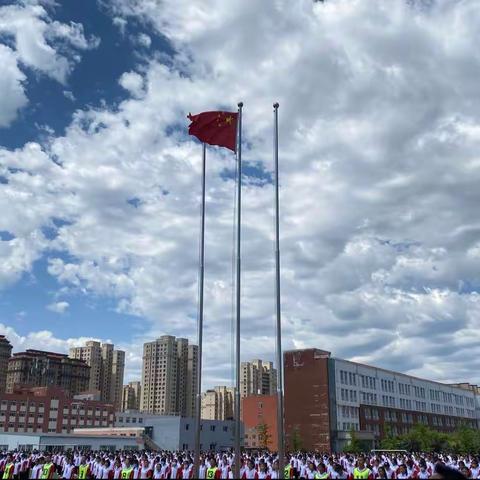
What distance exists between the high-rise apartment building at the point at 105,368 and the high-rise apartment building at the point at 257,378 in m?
35.5

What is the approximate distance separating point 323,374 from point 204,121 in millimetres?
64242

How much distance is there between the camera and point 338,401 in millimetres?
81250

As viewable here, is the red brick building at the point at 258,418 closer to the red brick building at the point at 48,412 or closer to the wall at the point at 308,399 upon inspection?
the wall at the point at 308,399

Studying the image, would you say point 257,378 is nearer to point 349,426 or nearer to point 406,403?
point 406,403

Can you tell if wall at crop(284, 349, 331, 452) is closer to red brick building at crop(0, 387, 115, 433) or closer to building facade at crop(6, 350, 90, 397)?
red brick building at crop(0, 387, 115, 433)

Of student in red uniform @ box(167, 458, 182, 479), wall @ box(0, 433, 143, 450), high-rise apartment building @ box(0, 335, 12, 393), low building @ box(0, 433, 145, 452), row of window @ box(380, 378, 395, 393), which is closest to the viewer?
student in red uniform @ box(167, 458, 182, 479)

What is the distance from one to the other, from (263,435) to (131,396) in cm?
9407

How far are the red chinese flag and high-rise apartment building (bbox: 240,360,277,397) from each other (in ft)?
493

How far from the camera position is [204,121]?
23.2 meters

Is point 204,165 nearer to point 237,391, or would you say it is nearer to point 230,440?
point 237,391

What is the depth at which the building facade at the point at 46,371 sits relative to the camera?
146 m

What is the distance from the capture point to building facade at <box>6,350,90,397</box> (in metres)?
146

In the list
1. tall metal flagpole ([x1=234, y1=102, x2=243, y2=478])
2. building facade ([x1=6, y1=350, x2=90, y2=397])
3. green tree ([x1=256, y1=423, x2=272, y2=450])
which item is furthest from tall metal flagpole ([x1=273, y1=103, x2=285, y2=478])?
building facade ([x1=6, y1=350, x2=90, y2=397])

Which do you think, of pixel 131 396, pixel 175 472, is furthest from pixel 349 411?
pixel 131 396
